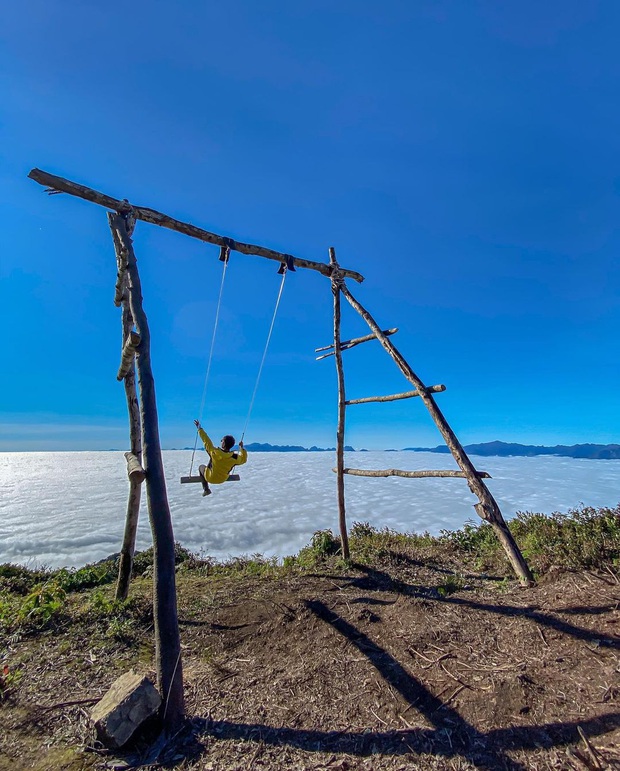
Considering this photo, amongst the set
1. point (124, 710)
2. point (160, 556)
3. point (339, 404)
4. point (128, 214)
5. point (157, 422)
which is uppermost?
point (128, 214)

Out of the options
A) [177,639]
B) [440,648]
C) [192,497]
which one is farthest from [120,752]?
[192,497]

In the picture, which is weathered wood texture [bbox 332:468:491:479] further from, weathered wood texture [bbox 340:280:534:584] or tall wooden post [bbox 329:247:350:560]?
tall wooden post [bbox 329:247:350:560]

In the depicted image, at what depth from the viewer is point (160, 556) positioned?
12.1ft

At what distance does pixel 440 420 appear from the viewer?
6.36m

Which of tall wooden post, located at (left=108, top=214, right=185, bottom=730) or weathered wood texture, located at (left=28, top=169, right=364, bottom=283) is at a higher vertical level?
weathered wood texture, located at (left=28, top=169, right=364, bottom=283)

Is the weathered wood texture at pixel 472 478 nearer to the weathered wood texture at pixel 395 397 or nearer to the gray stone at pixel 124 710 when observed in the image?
the weathered wood texture at pixel 395 397

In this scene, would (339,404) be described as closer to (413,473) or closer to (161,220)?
(413,473)

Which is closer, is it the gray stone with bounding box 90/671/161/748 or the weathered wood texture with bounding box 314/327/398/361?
the gray stone with bounding box 90/671/161/748

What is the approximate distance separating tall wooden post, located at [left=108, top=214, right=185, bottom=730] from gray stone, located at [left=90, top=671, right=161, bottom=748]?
153 millimetres

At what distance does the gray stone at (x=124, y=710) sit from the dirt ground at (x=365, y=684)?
158 millimetres

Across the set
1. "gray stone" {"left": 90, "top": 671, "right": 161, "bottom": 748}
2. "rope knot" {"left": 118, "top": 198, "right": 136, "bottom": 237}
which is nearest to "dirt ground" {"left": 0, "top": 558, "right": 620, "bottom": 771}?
"gray stone" {"left": 90, "top": 671, "right": 161, "bottom": 748}

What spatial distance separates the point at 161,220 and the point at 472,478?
22.2ft

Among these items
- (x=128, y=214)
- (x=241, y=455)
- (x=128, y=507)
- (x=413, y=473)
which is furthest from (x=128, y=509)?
(x=413, y=473)

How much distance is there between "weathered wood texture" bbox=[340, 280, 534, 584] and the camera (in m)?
5.44
